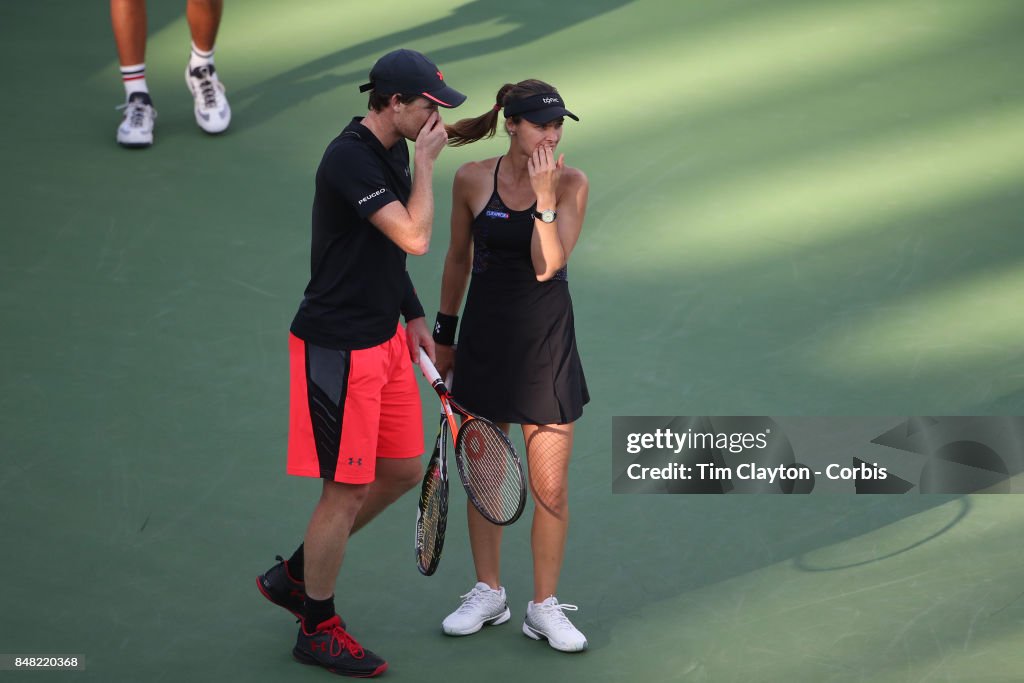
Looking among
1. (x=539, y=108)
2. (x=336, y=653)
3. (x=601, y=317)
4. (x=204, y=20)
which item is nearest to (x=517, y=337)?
(x=539, y=108)

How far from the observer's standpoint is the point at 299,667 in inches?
161

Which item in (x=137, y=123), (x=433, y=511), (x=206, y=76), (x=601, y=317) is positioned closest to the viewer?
(x=433, y=511)

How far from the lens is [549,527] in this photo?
4.21 meters

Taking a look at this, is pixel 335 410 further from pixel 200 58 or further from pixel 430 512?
pixel 200 58

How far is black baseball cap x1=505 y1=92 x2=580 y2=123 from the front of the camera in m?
3.89

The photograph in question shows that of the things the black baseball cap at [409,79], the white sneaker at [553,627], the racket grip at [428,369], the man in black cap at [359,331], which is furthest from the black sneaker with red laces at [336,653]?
the black baseball cap at [409,79]

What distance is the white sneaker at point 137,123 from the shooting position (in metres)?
7.02

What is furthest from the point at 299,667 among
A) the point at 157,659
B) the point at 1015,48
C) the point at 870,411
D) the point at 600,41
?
the point at 1015,48

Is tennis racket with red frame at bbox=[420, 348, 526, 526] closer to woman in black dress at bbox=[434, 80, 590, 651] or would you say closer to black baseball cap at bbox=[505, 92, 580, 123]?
woman in black dress at bbox=[434, 80, 590, 651]

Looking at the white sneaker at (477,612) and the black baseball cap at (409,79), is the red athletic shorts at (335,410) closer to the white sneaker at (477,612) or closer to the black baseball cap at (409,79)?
the white sneaker at (477,612)

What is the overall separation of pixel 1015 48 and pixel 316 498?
509 centimetres

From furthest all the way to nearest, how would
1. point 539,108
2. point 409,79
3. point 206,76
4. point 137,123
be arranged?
point 206,76 → point 137,123 → point 539,108 → point 409,79

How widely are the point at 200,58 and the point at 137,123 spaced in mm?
478

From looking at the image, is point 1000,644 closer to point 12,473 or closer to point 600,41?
point 12,473
